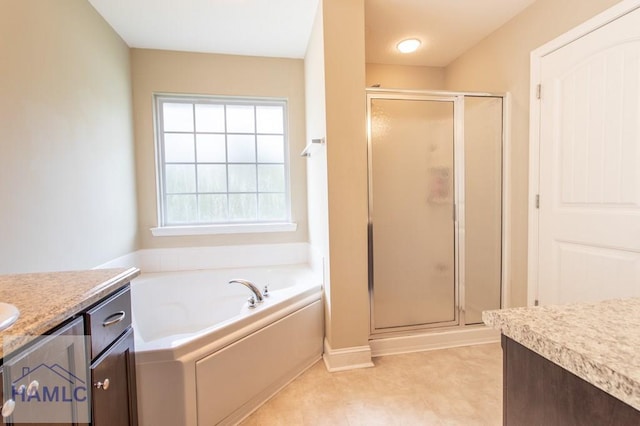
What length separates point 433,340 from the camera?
2.13m

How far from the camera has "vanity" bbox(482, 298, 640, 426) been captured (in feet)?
1.47

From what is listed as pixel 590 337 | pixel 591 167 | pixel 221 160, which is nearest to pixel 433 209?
pixel 591 167

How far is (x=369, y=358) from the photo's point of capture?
6.29 ft

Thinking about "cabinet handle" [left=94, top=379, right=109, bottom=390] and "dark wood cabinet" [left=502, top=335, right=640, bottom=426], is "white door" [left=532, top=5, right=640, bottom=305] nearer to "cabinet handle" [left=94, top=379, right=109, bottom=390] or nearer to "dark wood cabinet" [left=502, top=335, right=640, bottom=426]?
"dark wood cabinet" [left=502, top=335, right=640, bottom=426]

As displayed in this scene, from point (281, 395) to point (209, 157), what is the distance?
79.8 inches

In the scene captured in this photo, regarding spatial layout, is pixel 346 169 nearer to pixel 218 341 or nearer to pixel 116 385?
pixel 218 341

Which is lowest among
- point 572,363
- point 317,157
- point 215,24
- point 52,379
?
point 52,379

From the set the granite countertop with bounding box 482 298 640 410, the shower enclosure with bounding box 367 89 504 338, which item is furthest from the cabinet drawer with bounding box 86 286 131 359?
the shower enclosure with bounding box 367 89 504 338

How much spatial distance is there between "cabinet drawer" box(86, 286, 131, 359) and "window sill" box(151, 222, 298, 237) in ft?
4.97

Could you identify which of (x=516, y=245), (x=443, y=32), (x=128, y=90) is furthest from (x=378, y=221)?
(x=128, y=90)

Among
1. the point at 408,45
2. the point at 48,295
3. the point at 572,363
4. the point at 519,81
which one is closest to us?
the point at 572,363

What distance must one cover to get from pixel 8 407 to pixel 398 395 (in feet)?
5.36

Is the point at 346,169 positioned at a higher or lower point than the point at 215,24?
lower

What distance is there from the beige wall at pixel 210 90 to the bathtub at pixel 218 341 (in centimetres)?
33
